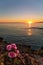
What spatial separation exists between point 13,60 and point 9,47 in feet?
1.33

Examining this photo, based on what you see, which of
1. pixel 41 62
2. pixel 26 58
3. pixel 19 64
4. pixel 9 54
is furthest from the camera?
pixel 41 62

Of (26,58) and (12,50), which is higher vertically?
(12,50)

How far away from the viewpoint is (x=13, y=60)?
22.1 ft

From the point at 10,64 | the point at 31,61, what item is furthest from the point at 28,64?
the point at 10,64

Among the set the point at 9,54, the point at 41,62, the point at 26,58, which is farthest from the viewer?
the point at 41,62

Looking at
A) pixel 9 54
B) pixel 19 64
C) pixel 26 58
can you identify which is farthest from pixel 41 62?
pixel 9 54

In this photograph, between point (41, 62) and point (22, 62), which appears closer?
point (22, 62)

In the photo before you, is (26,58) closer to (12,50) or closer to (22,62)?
(22,62)

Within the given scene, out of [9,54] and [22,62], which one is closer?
[9,54]

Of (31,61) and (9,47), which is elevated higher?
(9,47)

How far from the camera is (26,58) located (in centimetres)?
770

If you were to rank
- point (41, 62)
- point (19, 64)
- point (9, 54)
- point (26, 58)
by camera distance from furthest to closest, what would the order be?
point (41, 62), point (26, 58), point (19, 64), point (9, 54)

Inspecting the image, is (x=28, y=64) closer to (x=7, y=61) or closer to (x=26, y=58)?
(x=26, y=58)

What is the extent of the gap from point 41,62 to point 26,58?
0.88 metres
